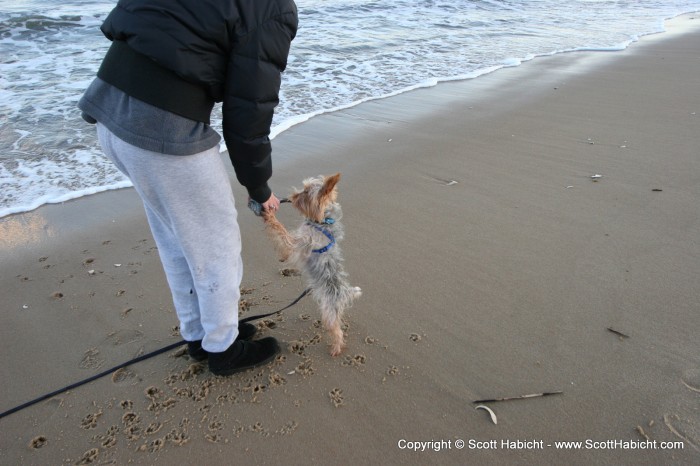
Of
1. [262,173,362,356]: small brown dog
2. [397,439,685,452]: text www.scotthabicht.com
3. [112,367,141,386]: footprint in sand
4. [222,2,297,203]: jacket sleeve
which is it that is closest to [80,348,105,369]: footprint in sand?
[112,367,141,386]: footprint in sand

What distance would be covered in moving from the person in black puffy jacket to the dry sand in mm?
1002

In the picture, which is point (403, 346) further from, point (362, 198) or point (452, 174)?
point (452, 174)

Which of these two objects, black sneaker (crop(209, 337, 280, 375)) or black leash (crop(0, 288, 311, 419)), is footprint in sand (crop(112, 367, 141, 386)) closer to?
black leash (crop(0, 288, 311, 419))

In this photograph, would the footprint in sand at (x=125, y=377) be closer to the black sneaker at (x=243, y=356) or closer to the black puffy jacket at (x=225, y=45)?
the black sneaker at (x=243, y=356)

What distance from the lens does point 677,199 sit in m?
4.23

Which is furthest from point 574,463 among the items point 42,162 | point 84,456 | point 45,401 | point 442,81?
point 442,81

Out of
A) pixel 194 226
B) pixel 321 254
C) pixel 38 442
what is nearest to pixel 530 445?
pixel 321 254

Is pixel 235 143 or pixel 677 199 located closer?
pixel 235 143

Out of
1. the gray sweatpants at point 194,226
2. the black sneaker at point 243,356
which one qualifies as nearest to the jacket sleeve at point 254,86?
the gray sweatpants at point 194,226

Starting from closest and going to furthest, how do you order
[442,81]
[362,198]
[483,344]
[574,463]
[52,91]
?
[574,463] < [483,344] < [362,198] < [52,91] < [442,81]

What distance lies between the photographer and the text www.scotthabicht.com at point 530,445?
2178mm

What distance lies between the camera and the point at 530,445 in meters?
2.22

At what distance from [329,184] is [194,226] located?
2.64 ft

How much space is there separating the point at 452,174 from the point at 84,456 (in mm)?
4248
